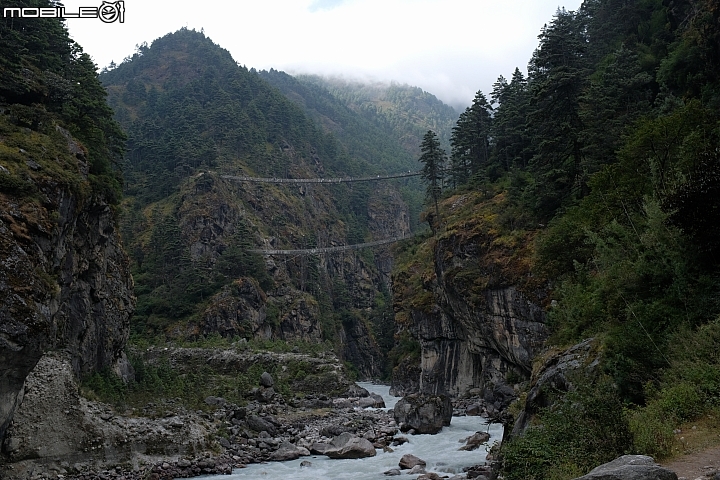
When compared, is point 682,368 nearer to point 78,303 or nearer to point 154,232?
point 78,303

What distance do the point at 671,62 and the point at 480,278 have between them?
53.8 feet

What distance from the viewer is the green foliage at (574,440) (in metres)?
8.61

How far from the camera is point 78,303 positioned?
88.6 feet

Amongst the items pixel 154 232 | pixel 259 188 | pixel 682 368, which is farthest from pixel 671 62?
pixel 259 188

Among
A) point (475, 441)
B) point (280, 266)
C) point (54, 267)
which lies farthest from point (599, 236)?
point (280, 266)

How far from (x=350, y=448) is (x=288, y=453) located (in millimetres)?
2806

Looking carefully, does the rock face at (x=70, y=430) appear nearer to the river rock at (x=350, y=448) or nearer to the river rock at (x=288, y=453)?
the river rock at (x=288, y=453)

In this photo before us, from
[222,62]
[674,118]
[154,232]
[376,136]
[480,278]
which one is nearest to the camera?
[674,118]

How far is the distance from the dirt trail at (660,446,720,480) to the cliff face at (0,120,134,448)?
1614 centimetres

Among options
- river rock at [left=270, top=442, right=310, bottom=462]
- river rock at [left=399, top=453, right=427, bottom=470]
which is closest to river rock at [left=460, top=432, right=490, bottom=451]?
river rock at [left=399, top=453, right=427, bottom=470]

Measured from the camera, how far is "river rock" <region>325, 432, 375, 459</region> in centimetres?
2361

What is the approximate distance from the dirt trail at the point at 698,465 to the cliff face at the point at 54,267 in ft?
52.9

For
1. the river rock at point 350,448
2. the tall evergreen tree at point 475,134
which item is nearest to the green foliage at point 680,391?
the river rock at point 350,448

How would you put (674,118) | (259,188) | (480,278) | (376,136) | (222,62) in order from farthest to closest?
1. (376,136)
2. (222,62)
3. (259,188)
4. (480,278)
5. (674,118)
